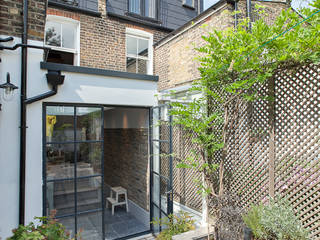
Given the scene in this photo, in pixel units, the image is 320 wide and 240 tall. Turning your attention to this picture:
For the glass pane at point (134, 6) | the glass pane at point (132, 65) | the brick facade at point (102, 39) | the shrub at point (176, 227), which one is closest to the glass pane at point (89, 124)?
the shrub at point (176, 227)

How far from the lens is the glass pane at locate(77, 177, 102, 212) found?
12.9 ft

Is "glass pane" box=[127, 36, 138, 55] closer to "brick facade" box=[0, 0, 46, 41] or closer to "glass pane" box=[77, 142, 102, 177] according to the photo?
"brick facade" box=[0, 0, 46, 41]

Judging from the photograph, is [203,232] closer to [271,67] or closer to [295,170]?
[295,170]

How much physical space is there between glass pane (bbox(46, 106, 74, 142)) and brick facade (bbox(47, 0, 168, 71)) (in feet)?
8.06

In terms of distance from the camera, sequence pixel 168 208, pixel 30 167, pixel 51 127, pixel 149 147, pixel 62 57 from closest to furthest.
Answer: pixel 30 167 → pixel 51 127 → pixel 168 208 → pixel 149 147 → pixel 62 57

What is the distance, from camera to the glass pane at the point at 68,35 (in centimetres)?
583

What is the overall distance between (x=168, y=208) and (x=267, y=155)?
2064 mm

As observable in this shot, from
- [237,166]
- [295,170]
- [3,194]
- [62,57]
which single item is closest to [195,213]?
[237,166]

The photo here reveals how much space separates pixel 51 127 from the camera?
12.1 feet

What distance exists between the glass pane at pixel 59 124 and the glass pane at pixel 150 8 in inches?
187

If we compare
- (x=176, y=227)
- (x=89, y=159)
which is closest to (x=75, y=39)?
(x=89, y=159)

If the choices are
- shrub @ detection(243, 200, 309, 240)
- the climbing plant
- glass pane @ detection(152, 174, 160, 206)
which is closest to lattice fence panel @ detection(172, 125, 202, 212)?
glass pane @ detection(152, 174, 160, 206)

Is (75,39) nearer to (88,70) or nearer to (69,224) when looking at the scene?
(88,70)

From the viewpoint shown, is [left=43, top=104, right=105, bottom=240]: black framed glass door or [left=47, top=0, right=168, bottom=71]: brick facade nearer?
[left=43, top=104, right=105, bottom=240]: black framed glass door
